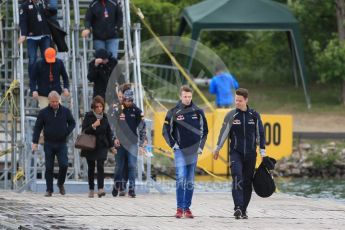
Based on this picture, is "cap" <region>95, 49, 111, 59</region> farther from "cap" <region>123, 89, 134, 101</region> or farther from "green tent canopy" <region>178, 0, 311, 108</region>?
"green tent canopy" <region>178, 0, 311, 108</region>

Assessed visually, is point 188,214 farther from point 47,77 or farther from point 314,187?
point 314,187

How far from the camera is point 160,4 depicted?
40.1m

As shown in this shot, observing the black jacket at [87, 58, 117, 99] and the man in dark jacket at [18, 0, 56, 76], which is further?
the man in dark jacket at [18, 0, 56, 76]

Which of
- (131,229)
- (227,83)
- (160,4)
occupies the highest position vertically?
(160,4)

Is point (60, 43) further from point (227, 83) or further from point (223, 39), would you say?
point (223, 39)

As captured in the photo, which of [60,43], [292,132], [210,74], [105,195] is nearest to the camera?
[105,195]

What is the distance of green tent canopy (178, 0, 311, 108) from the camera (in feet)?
120

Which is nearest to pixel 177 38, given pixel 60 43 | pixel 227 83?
pixel 227 83

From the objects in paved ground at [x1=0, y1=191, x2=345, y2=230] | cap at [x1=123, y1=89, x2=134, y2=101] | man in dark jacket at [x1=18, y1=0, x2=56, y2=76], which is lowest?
paved ground at [x1=0, y1=191, x2=345, y2=230]

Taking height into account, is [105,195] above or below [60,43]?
below

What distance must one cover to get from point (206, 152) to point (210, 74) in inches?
437

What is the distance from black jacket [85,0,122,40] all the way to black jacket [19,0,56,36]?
737 millimetres

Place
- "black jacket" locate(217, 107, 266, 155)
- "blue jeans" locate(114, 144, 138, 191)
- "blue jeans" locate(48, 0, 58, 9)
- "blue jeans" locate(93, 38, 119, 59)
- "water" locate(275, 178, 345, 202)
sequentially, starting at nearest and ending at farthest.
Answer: "black jacket" locate(217, 107, 266, 155)
"blue jeans" locate(114, 144, 138, 191)
"blue jeans" locate(93, 38, 119, 59)
"blue jeans" locate(48, 0, 58, 9)
"water" locate(275, 178, 345, 202)

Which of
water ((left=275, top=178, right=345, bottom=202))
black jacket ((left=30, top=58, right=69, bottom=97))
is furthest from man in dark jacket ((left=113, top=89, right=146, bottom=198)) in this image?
water ((left=275, top=178, right=345, bottom=202))
